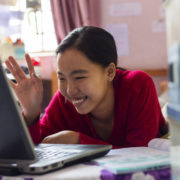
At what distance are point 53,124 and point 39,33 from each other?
2324 mm

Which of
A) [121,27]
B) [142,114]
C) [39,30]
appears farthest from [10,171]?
[39,30]

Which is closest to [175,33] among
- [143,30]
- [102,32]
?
[102,32]

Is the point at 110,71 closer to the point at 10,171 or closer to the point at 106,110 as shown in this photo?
the point at 106,110

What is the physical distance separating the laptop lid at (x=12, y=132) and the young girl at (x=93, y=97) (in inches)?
13.9

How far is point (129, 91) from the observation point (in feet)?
3.87

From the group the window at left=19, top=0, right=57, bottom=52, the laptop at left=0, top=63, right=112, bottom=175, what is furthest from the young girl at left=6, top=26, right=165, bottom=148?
the window at left=19, top=0, right=57, bottom=52

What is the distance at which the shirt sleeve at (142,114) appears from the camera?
1.05m

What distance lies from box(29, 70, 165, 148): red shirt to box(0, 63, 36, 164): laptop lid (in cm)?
40

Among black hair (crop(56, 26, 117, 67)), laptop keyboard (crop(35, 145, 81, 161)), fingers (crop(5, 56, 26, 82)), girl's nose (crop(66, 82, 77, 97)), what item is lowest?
laptop keyboard (crop(35, 145, 81, 161))

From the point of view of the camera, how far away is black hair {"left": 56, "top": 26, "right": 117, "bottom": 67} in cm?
109

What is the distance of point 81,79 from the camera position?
1021 mm

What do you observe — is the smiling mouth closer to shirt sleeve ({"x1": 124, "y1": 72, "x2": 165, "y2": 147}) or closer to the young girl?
the young girl

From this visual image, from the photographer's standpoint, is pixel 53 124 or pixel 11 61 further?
pixel 53 124

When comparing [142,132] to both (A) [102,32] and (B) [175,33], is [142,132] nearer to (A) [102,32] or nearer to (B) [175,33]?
(A) [102,32]
